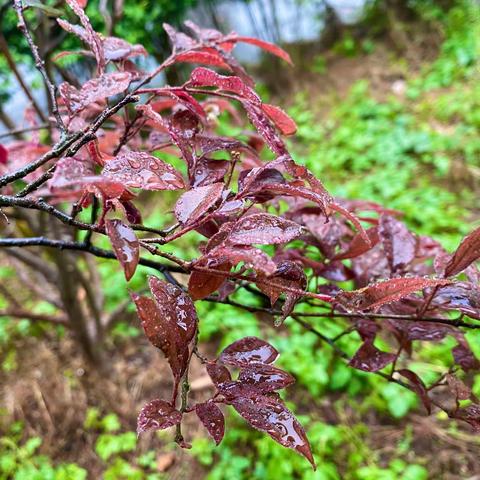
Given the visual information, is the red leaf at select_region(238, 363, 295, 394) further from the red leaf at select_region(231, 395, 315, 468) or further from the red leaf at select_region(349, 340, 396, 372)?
the red leaf at select_region(349, 340, 396, 372)

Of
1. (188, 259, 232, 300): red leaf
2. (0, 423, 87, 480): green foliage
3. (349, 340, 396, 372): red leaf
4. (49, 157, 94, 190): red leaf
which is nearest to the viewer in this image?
(49, 157, 94, 190): red leaf

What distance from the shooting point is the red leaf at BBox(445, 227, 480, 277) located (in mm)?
419

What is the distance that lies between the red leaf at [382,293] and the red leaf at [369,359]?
0.14 meters

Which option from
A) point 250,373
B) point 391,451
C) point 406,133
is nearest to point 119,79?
point 250,373

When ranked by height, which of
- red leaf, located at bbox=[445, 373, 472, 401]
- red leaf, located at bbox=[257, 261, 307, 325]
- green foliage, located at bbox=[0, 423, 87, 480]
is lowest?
green foliage, located at bbox=[0, 423, 87, 480]

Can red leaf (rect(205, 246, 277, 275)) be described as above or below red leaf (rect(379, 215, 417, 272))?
above

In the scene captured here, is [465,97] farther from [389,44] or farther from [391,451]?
[391,451]

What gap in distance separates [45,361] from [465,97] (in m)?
3.27

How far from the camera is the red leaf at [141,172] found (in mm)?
337

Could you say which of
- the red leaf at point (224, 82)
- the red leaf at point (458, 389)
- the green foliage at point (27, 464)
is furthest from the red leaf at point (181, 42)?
the green foliage at point (27, 464)

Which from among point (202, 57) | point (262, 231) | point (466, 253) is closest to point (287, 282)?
point (262, 231)

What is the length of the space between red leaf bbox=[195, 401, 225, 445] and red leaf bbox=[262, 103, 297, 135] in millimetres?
290

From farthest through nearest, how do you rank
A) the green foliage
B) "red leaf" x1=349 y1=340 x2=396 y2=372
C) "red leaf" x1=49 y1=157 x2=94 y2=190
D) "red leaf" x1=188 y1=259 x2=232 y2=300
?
the green foliage → "red leaf" x1=349 y1=340 x2=396 y2=372 → "red leaf" x1=188 y1=259 x2=232 y2=300 → "red leaf" x1=49 y1=157 x2=94 y2=190

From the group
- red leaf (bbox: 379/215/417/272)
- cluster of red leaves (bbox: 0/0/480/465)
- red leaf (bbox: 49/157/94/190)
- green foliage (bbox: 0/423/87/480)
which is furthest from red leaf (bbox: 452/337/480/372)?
green foliage (bbox: 0/423/87/480)
